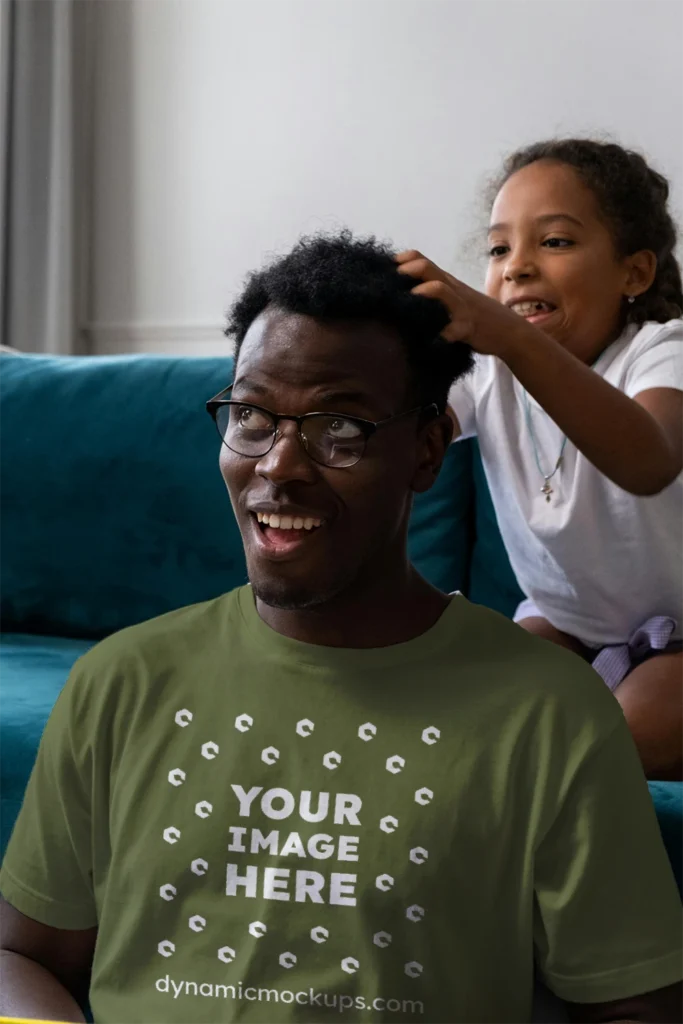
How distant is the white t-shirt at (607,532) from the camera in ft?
4.63

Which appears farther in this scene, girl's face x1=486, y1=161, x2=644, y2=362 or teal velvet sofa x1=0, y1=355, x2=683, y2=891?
teal velvet sofa x1=0, y1=355, x2=683, y2=891

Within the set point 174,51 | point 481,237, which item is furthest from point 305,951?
point 174,51

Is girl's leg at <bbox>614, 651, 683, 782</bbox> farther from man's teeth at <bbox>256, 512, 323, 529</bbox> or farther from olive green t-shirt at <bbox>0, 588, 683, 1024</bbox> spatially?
man's teeth at <bbox>256, 512, 323, 529</bbox>

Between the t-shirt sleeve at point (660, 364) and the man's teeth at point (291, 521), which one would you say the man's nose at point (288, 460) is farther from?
the t-shirt sleeve at point (660, 364)

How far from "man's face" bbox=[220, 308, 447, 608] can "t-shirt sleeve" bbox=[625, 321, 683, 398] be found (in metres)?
0.55

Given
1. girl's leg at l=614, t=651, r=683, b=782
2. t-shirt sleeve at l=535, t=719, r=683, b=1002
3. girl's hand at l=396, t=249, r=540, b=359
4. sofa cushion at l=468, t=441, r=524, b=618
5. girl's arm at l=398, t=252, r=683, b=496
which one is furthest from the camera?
sofa cushion at l=468, t=441, r=524, b=618

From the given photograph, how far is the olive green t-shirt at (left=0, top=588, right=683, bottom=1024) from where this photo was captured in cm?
81

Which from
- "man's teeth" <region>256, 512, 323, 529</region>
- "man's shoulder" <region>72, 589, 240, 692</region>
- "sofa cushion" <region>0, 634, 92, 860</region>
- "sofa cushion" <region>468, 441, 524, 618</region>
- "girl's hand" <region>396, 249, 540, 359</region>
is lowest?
"sofa cushion" <region>0, 634, 92, 860</region>

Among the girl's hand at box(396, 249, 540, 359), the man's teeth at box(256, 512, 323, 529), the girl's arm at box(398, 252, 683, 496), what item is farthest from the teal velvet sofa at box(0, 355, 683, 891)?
the man's teeth at box(256, 512, 323, 529)

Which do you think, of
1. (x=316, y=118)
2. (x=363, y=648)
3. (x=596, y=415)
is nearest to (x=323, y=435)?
(x=363, y=648)

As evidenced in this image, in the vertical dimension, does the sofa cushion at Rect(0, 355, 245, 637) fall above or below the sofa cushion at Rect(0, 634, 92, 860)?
above

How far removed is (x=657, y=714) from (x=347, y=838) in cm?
56

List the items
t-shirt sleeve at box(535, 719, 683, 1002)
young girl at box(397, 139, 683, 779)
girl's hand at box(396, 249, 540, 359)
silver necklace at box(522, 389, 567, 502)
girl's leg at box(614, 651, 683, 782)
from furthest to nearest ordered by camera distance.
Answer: silver necklace at box(522, 389, 567, 502) → young girl at box(397, 139, 683, 779) → girl's leg at box(614, 651, 683, 782) → girl's hand at box(396, 249, 540, 359) → t-shirt sleeve at box(535, 719, 683, 1002)

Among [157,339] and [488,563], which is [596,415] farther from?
[157,339]
